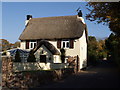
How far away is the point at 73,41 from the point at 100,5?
61.9 feet

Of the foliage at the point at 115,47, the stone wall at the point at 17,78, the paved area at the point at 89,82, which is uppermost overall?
the foliage at the point at 115,47

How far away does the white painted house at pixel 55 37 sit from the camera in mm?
31094

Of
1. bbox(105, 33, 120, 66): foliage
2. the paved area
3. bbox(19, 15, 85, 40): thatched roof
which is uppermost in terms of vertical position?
bbox(19, 15, 85, 40): thatched roof

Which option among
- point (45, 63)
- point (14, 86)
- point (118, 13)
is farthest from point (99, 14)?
point (45, 63)

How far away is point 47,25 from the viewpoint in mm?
36438

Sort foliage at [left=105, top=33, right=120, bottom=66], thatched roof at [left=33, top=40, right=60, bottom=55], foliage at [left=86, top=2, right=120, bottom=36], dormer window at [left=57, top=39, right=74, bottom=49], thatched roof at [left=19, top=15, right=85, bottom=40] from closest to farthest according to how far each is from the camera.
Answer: foliage at [left=86, top=2, right=120, bottom=36]
foliage at [left=105, top=33, right=120, bottom=66]
thatched roof at [left=33, top=40, right=60, bottom=55]
dormer window at [left=57, top=39, right=74, bottom=49]
thatched roof at [left=19, top=15, right=85, bottom=40]

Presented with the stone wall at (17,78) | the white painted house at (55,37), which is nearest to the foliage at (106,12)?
the stone wall at (17,78)

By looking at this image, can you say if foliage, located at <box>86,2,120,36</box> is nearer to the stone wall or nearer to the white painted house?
the stone wall

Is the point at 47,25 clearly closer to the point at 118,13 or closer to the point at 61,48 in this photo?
the point at 61,48

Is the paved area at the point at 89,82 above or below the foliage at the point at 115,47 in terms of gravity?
Result: below

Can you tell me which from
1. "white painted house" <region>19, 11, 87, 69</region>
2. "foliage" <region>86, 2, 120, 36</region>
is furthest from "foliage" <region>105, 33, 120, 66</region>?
"white painted house" <region>19, 11, 87, 69</region>

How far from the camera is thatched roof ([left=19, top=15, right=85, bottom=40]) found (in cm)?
3222

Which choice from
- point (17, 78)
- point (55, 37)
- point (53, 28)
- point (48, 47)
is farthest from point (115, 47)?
point (17, 78)

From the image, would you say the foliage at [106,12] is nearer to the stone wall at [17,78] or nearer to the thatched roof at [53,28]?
the stone wall at [17,78]
